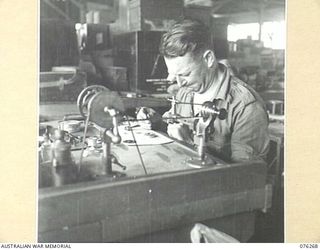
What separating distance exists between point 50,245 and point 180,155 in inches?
19.3

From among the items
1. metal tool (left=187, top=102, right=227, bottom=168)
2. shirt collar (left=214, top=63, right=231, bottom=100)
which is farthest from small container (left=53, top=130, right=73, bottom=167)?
shirt collar (left=214, top=63, right=231, bottom=100)

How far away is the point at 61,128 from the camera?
122 cm

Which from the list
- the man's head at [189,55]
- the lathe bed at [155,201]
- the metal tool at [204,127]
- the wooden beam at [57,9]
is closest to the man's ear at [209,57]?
the man's head at [189,55]

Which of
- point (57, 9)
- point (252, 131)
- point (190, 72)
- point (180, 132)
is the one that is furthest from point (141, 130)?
point (57, 9)

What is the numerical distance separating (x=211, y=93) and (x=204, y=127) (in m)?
0.13

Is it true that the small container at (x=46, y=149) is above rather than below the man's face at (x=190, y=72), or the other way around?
below

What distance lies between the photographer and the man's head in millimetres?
1260

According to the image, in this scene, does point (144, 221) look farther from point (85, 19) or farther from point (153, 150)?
point (85, 19)

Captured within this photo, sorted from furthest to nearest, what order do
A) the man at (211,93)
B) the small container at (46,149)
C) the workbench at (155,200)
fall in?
the man at (211,93), the small container at (46,149), the workbench at (155,200)

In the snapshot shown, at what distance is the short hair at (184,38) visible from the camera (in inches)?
49.5

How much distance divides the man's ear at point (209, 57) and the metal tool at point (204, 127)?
0.14 metres

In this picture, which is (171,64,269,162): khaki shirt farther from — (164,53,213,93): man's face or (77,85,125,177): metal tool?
(77,85,125,177): metal tool

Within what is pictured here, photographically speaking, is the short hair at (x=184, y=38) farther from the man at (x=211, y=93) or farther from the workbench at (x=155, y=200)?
the workbench at (x=155, y=200)
